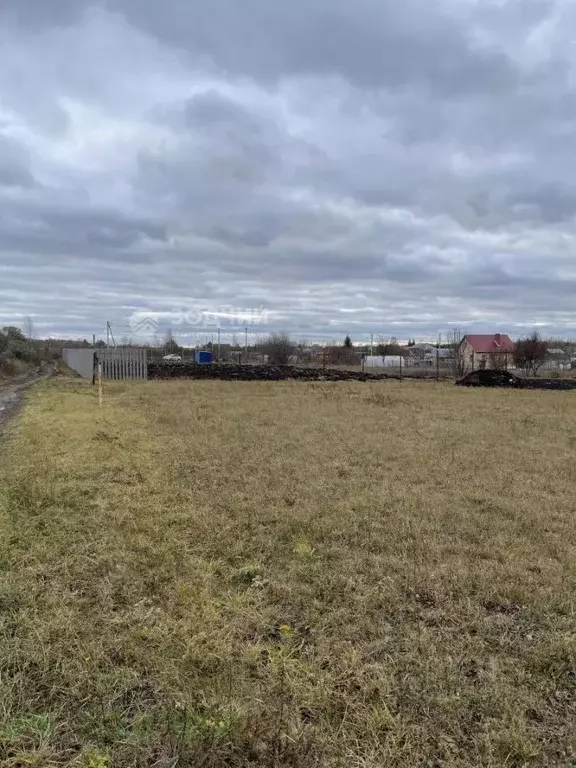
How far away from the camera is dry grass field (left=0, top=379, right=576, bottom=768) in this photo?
1991mm

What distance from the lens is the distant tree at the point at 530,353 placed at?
3412 centimetres

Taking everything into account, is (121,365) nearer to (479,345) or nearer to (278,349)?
(278,349)

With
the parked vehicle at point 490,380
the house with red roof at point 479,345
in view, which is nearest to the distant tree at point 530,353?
the house with red roof at point 479,345

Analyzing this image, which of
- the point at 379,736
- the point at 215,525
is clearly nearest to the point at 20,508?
the point at 215,525

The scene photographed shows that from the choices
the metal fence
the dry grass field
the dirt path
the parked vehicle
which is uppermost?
the metal fence

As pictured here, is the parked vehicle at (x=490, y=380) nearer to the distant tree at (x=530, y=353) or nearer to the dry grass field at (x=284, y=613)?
the distant tree at (x=530, y=353)

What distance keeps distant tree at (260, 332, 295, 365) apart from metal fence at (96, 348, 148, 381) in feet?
71.3

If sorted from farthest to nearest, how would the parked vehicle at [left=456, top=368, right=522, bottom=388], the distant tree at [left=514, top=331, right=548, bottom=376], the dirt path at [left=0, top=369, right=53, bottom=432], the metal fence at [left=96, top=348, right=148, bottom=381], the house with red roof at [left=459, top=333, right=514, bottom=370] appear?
the house with red roof at [left=459, top=333, right=514, bottom=370] < the distant tree at [left=514, top=331, right=548, bottom=376] < the metal fence at [left=96, top=348, right=148, bottom=381] < the parked vehicle at [left=456, top=368, right=522, bottom=388] < the dirt path at [left=0, top=369, right=53, bottom=432]

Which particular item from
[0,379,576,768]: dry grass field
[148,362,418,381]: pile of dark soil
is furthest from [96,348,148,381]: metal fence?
[0,379,576,768]: dry grass field

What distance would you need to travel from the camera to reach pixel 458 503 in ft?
17.0

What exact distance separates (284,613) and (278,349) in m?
43.6

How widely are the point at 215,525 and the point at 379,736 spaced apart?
2532mm

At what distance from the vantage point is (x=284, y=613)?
2.98 metres

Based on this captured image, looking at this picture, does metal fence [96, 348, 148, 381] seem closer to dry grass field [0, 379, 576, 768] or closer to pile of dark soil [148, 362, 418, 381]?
pile of dark soil [148, 362, 418, 381]
